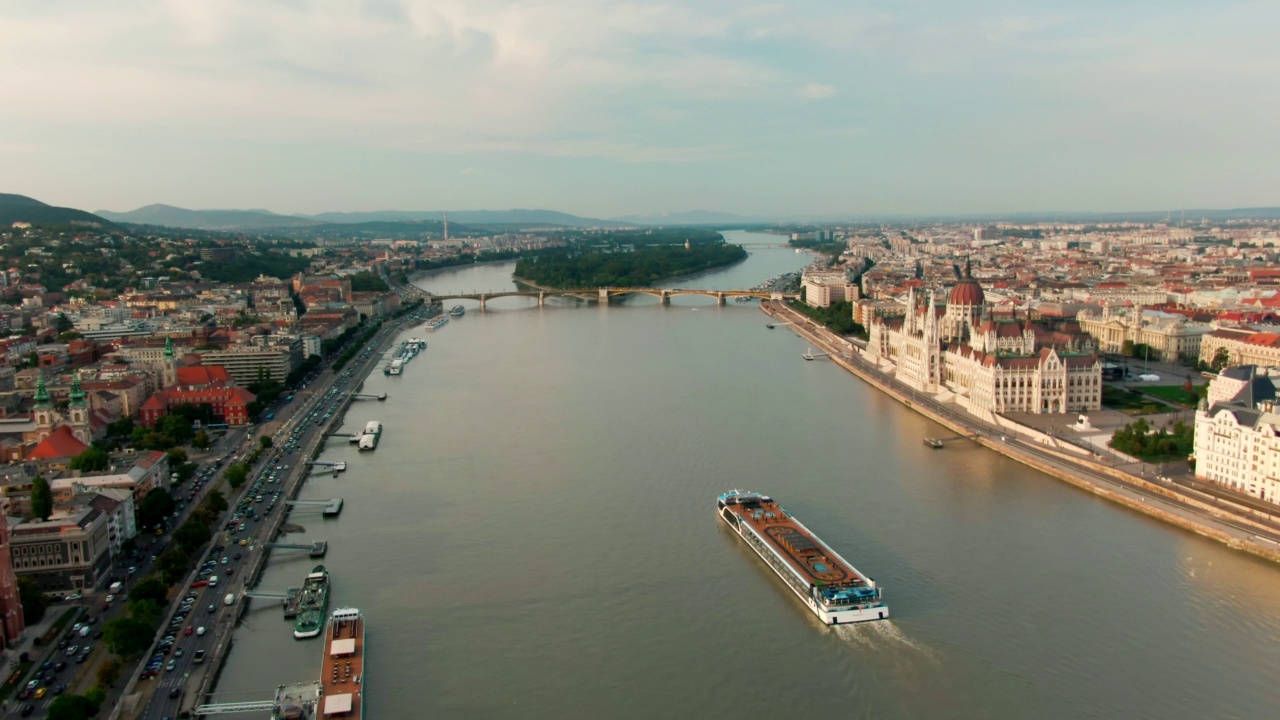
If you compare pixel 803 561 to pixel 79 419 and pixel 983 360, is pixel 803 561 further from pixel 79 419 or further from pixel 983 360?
pixel 79 419

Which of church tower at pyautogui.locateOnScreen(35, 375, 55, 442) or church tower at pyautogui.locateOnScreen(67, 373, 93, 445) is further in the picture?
church tower at pyautogui.locateOnScreen(67, 373, 93, 445)

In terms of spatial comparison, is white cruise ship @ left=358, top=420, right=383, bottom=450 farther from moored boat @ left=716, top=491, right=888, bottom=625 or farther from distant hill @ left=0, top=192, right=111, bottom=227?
distant hill @ left=0, top=192, right=111, bottom=227

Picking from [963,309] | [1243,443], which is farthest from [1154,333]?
[1243,443]

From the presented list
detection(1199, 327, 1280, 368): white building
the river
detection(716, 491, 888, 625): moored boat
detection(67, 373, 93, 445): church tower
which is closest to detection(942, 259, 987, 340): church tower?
detection(1199, 327, 1280, 368): white building

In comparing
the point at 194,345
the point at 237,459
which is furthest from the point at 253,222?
the point at 237,459

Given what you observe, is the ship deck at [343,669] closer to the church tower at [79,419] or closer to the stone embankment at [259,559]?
the stone embankment at [259,559]

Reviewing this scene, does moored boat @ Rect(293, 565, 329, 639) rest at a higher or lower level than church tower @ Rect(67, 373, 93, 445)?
lower

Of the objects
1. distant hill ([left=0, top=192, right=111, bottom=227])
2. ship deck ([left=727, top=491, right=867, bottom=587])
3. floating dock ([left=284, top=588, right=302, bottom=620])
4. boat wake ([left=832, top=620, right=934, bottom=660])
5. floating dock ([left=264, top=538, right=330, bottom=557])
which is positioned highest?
distant hill ([left=0, top=192, right=111, bottom=227])
